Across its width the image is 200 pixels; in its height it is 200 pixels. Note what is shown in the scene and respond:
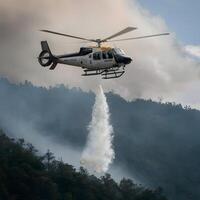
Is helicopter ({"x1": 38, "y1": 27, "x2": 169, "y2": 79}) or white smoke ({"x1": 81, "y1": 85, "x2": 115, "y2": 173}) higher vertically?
white smoke ({"x1": 81, "y1": 85, "x2": 115, "y2": 173})

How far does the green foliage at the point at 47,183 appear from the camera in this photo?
153250mm

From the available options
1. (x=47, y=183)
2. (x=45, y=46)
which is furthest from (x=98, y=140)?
(x=45, y=46)

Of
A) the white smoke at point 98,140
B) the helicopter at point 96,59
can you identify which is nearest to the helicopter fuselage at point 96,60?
the helicopter at point 96,59

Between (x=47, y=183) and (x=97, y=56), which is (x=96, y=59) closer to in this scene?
(x=97, y=56)

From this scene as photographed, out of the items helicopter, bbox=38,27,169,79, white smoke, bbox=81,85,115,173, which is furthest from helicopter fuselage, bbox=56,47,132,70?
white smoke, bbox=81,85,115,173

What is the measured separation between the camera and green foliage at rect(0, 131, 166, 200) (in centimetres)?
15325

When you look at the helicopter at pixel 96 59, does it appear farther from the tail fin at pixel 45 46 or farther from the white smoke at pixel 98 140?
the white smoke at pixel 98 140

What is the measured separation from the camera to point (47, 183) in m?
156

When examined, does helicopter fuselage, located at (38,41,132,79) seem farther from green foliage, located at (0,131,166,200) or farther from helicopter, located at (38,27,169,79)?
green foliage, located at (0,131,166,200)

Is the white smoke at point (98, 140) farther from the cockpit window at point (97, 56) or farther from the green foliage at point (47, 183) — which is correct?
the cockpit window at point (97, 56)

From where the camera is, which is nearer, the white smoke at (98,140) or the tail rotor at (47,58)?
the tail rotor at (47,58)

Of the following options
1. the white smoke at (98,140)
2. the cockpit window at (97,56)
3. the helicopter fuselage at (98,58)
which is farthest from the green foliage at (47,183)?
the cockpit window at (97,56)

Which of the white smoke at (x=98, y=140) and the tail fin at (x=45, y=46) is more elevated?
the white smoke at (x=98, y=140)

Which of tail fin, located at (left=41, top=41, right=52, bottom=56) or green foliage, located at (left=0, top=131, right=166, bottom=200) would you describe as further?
green foliage, located at (left=0, top=131, right=166, bottom=200)
